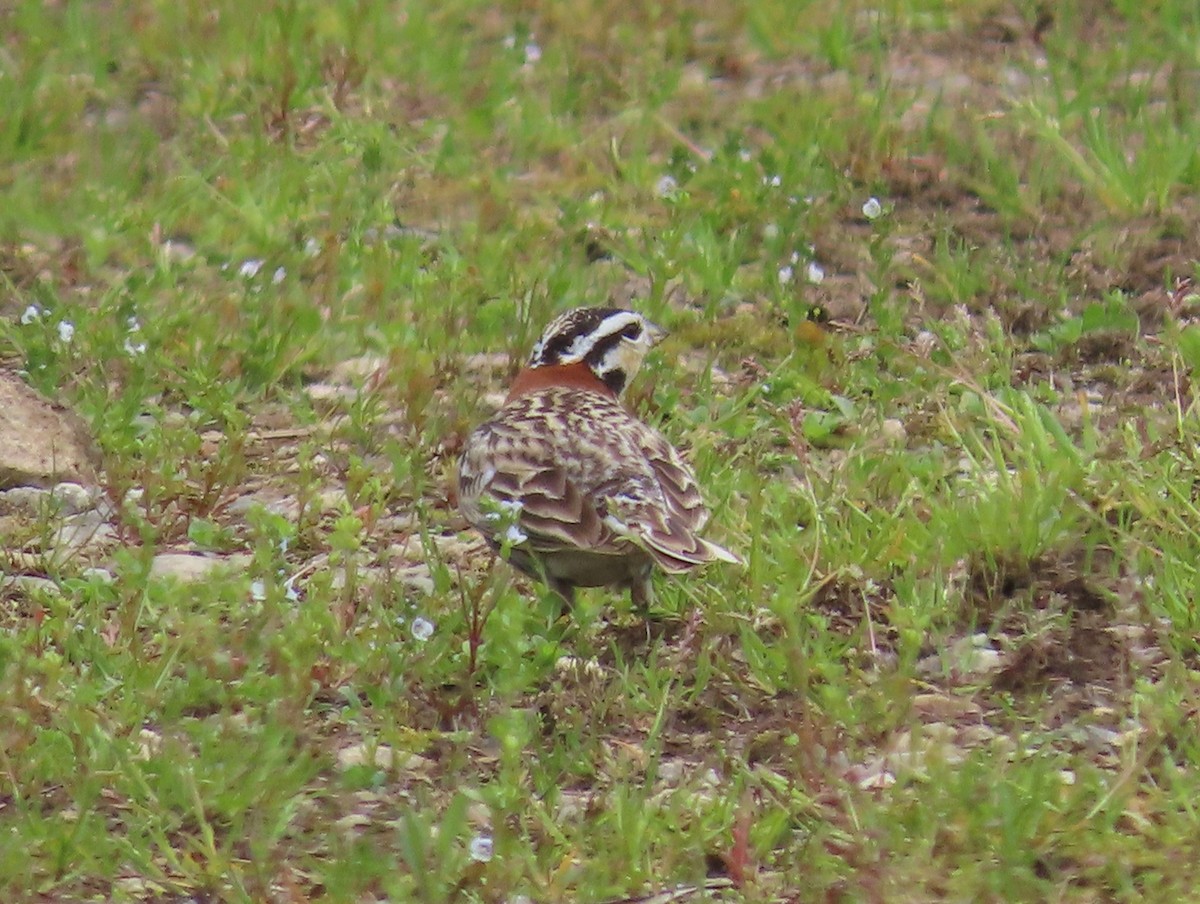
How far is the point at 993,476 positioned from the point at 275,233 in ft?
11.1

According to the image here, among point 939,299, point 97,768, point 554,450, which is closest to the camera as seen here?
point 97,768

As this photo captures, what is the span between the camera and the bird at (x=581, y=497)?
6.04 metres

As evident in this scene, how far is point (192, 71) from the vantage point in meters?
10.2

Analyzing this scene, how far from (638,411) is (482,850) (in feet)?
10.0

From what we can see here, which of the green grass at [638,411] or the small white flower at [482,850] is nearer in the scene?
the small white flower at [482,850]

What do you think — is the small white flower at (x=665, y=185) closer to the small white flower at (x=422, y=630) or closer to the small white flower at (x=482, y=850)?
the small white flower at (x=422, y=630)

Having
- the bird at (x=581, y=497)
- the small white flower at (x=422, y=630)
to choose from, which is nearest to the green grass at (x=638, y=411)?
the small white flower at (x=422, y=630)

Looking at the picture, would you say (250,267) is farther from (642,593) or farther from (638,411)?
(642,593)

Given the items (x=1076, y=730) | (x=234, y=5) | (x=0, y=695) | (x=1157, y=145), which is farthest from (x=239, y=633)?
(x=234, y=5)

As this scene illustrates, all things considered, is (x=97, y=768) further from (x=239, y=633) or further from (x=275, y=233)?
(x=275, y=233)

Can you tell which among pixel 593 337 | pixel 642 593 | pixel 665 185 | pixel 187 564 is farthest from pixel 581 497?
pixel 665 185

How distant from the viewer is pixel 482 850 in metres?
A: 5.04

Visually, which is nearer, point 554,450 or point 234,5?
point 554,450

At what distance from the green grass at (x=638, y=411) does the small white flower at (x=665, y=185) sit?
27 mm
